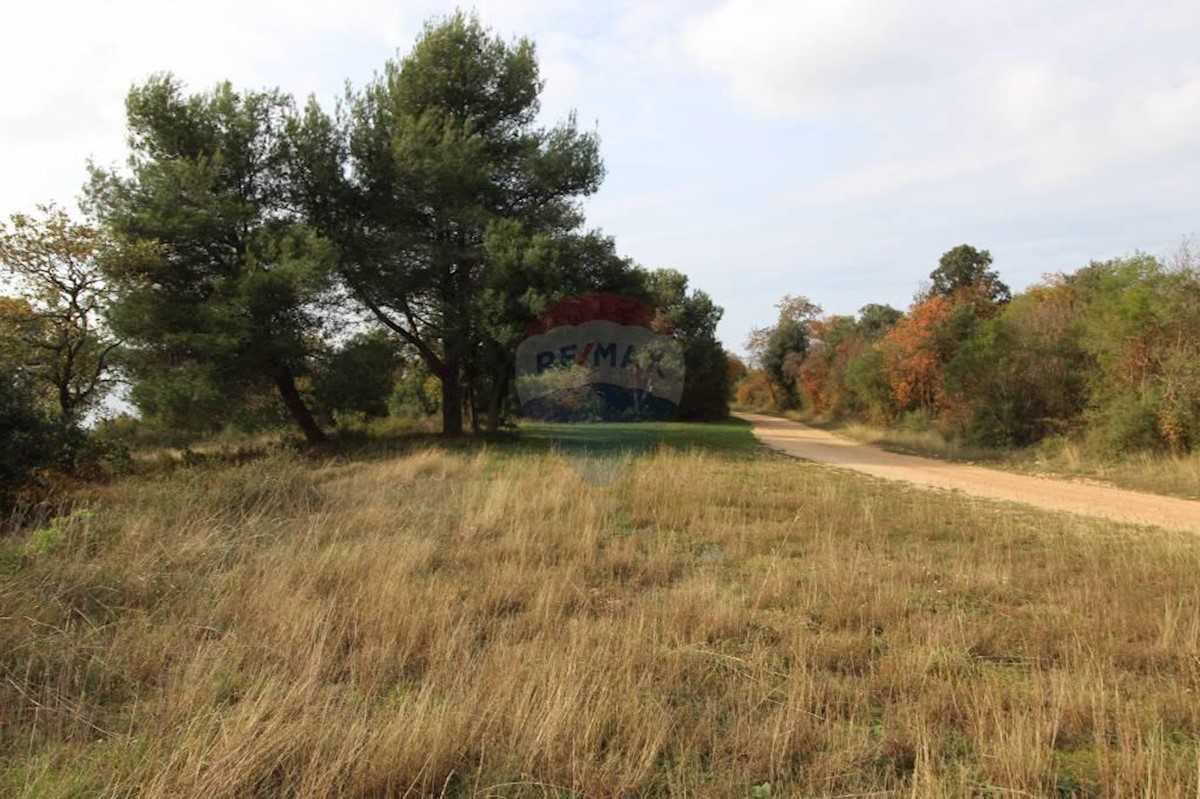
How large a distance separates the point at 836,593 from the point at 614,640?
6.28 ft

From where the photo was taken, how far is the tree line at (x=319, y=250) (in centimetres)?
1521

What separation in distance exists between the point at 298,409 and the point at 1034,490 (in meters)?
18.0

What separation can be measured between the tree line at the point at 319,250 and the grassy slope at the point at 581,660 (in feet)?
33.8

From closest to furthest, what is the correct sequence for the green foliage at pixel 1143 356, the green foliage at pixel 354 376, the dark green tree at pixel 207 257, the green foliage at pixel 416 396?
the green foliage at pixel 1143 356, the dark green tree at pixel 207 257, the green foliage at pixel 354 376, the green foliage at pixel 416 396

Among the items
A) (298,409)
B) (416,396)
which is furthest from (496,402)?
(416,396)

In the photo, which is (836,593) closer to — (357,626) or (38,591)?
(357,626)

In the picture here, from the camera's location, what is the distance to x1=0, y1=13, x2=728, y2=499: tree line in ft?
49.9

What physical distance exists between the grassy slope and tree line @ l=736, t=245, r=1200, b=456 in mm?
9443

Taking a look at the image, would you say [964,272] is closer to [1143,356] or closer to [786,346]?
[786,346]

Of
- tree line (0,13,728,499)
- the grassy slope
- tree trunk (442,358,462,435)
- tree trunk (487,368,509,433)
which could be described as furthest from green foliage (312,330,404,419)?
the grassy slope

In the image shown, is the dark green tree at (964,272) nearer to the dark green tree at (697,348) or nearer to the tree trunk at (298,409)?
the dark green tree at (697,348)

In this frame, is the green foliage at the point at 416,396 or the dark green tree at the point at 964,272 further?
the dark green tree at the point at 964,272

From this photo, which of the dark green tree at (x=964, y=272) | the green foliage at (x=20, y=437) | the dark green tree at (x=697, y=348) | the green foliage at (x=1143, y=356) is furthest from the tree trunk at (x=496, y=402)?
the dark green tree at (x=964, y=272)

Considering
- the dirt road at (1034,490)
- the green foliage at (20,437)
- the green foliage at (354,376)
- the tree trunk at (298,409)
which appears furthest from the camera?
the tree trunk at (298,409)
